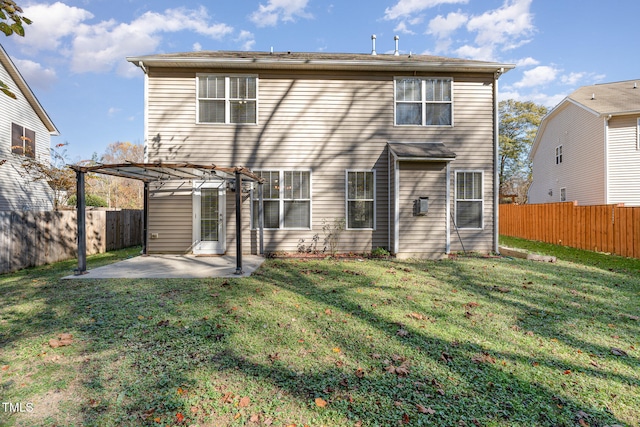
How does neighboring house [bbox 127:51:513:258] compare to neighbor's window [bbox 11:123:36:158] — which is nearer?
neighboring house [bbox 127:51:513:258]

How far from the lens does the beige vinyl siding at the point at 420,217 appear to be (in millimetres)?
7996

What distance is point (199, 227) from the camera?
834 cm

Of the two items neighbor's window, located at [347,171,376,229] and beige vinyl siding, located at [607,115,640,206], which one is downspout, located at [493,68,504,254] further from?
beige vinyl siding, located at [607,115,640,206]

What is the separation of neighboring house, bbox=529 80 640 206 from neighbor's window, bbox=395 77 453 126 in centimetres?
914

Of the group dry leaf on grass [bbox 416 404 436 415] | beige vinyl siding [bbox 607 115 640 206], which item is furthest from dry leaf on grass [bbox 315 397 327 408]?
beige vinyl siding [bbox 607 115 640 206]

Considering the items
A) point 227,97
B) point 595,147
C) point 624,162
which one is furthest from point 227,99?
point 624,162

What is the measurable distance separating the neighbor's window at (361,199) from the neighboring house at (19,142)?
13.0m

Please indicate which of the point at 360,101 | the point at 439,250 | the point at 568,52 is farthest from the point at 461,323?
the point at 568,52

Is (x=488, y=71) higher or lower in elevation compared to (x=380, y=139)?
higher

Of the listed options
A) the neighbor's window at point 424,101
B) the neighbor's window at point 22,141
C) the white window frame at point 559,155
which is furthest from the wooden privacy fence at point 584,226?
the neighbor's window at point 22,141

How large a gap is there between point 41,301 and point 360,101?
833 cm

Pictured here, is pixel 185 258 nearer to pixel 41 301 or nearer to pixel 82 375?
pixel 41 301

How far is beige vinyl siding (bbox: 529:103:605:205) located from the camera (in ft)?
42.2

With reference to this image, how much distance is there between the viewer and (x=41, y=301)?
442cm
